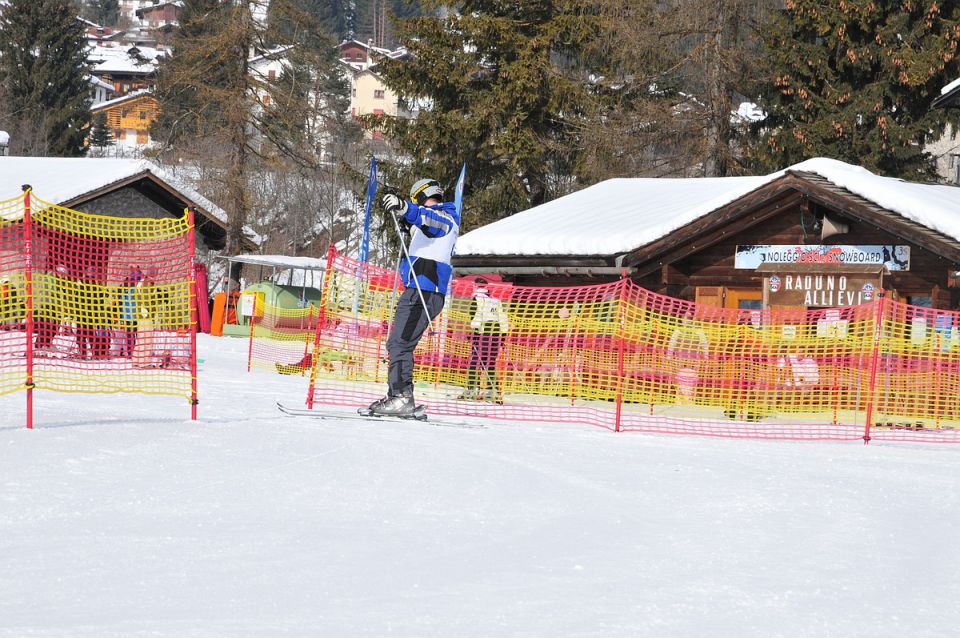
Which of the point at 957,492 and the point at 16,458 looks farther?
the point at 957,492

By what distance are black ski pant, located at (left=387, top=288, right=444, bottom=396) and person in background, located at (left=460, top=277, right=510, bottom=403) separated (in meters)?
3.28

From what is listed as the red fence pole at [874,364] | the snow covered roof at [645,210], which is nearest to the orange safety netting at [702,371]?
the red fence pole at [874,364]

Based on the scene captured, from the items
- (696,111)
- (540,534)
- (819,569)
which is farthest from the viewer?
(696,111)

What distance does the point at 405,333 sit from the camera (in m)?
11.4

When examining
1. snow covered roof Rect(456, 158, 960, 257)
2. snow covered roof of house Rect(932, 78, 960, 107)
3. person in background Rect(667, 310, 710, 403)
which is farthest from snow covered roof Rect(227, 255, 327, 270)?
person in background Rect(667, 310, 710, 403)

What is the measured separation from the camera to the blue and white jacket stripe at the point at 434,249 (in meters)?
11.3

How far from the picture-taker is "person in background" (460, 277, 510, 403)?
14.9 m

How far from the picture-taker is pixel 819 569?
20.4ft

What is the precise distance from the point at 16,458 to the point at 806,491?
5200 millimetres

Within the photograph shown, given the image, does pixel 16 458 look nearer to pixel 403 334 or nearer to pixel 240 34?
pixel 403 334

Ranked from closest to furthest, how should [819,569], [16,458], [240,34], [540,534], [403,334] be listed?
1. [819,569]
2. [540,534]
3. [16,458]
4. [403,334]
5. [240,34]

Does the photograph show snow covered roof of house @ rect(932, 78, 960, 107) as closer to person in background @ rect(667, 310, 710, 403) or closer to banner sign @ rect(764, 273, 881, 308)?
banner sign @ rect(764, 273, 881, 308)

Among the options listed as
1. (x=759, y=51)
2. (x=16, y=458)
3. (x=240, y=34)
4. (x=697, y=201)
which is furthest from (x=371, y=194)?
(x=240, y=34)

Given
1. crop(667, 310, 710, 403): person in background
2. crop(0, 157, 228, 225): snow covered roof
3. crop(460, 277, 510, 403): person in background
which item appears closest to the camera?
crop(460, 277, 510, 403): person in background
